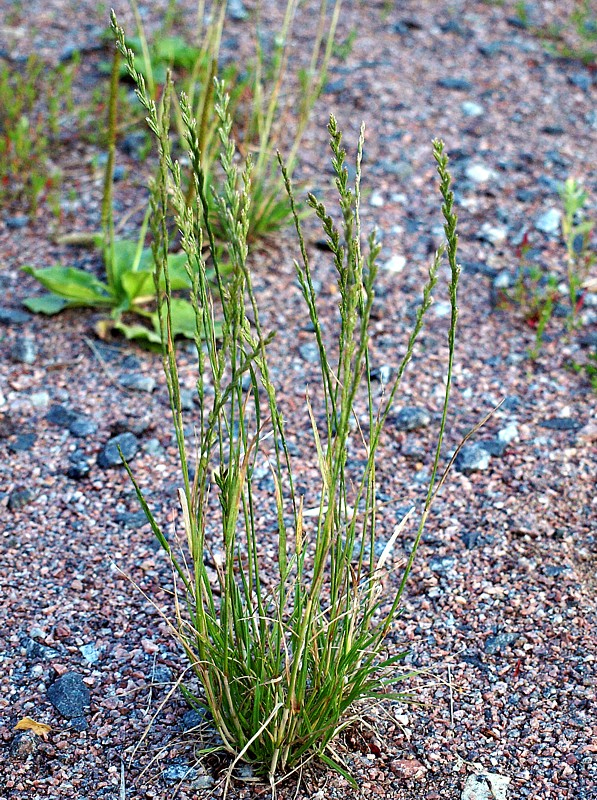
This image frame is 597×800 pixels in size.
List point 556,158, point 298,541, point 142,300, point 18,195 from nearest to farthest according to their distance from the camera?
point 298,541 < point 142,300 < point 18,195 < point 556,158

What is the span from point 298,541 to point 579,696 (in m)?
0.90

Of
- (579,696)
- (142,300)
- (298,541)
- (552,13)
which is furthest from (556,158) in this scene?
(298,541)

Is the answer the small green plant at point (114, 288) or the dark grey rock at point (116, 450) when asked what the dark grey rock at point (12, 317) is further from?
the dark grey rock at point (116, 450)

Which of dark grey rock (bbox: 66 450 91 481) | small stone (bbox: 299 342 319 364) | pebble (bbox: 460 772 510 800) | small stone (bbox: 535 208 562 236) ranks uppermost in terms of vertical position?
small stone (bbox: 535 208 562 236)

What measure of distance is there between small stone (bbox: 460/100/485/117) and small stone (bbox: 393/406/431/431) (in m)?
2.27

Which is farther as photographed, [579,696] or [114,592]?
[114,592]

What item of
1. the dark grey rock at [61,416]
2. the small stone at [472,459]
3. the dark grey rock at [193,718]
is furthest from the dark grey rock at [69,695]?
the small stone at [472,459]

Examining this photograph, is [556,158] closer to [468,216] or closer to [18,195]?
[468,216]

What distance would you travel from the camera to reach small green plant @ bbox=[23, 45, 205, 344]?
348 cm

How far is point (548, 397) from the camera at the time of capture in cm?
333

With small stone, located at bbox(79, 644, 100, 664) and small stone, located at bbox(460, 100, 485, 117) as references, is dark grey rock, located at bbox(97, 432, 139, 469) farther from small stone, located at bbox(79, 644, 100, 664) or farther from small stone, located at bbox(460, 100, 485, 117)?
small stone, located at bbox(460, 100, 485, 117)

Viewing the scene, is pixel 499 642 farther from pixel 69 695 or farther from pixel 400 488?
pixel 69 695

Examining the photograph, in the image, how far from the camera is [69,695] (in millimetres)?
2201

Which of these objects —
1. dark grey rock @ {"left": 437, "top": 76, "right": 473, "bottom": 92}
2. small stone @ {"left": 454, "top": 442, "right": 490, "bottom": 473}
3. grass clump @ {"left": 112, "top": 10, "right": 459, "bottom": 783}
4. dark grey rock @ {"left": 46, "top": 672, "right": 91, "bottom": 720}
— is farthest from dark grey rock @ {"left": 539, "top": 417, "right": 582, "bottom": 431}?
dark grey rock @ {"left": 437, "top": 76, "right": 473, "bottom": 92}
